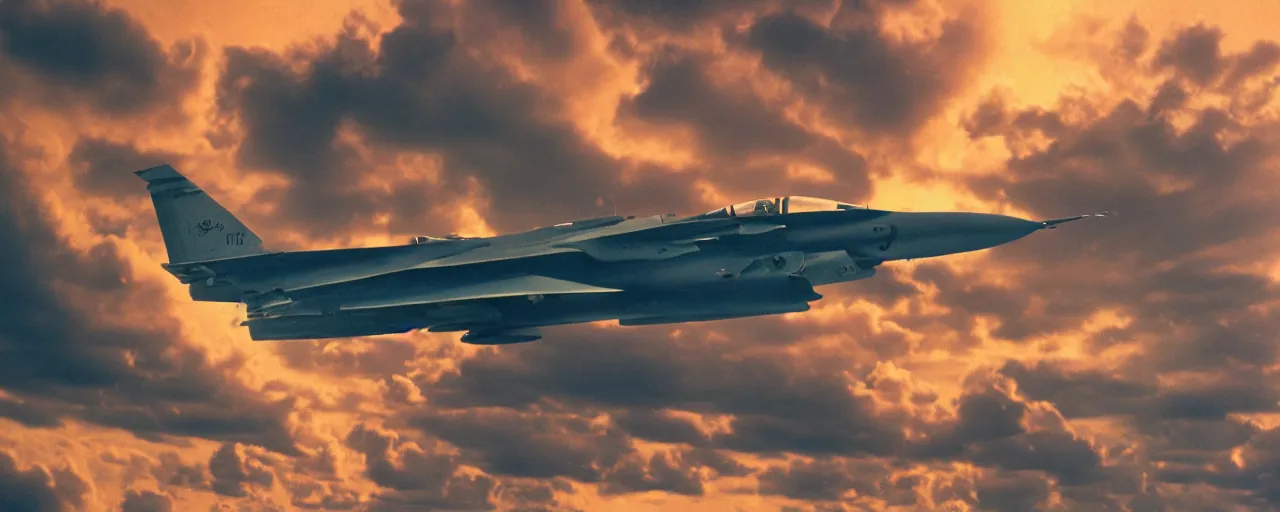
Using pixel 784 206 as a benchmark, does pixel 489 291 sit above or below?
below

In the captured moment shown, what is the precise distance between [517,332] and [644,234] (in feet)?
22.3

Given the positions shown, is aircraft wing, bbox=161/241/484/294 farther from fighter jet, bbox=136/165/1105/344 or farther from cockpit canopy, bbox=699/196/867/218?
cockpit canopy, bbox=699/196/867/218

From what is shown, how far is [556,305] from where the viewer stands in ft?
139

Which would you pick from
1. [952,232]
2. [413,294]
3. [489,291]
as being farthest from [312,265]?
[952,232]

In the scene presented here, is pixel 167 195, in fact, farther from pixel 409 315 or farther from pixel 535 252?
pixel 535 252

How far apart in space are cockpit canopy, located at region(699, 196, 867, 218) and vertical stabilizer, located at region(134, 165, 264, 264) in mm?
21669

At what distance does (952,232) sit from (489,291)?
1743 cm

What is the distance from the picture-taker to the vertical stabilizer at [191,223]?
48.4 metres

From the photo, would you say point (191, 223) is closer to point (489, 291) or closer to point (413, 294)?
point (413, 294)

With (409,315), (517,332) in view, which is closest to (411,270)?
(409,315)

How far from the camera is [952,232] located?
39906 millimetres

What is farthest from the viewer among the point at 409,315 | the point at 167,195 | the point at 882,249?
the point at 167,195

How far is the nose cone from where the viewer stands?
130ft

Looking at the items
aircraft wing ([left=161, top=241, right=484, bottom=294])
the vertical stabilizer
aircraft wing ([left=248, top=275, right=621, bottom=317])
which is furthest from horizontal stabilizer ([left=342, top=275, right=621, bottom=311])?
the vertical stabilizer
